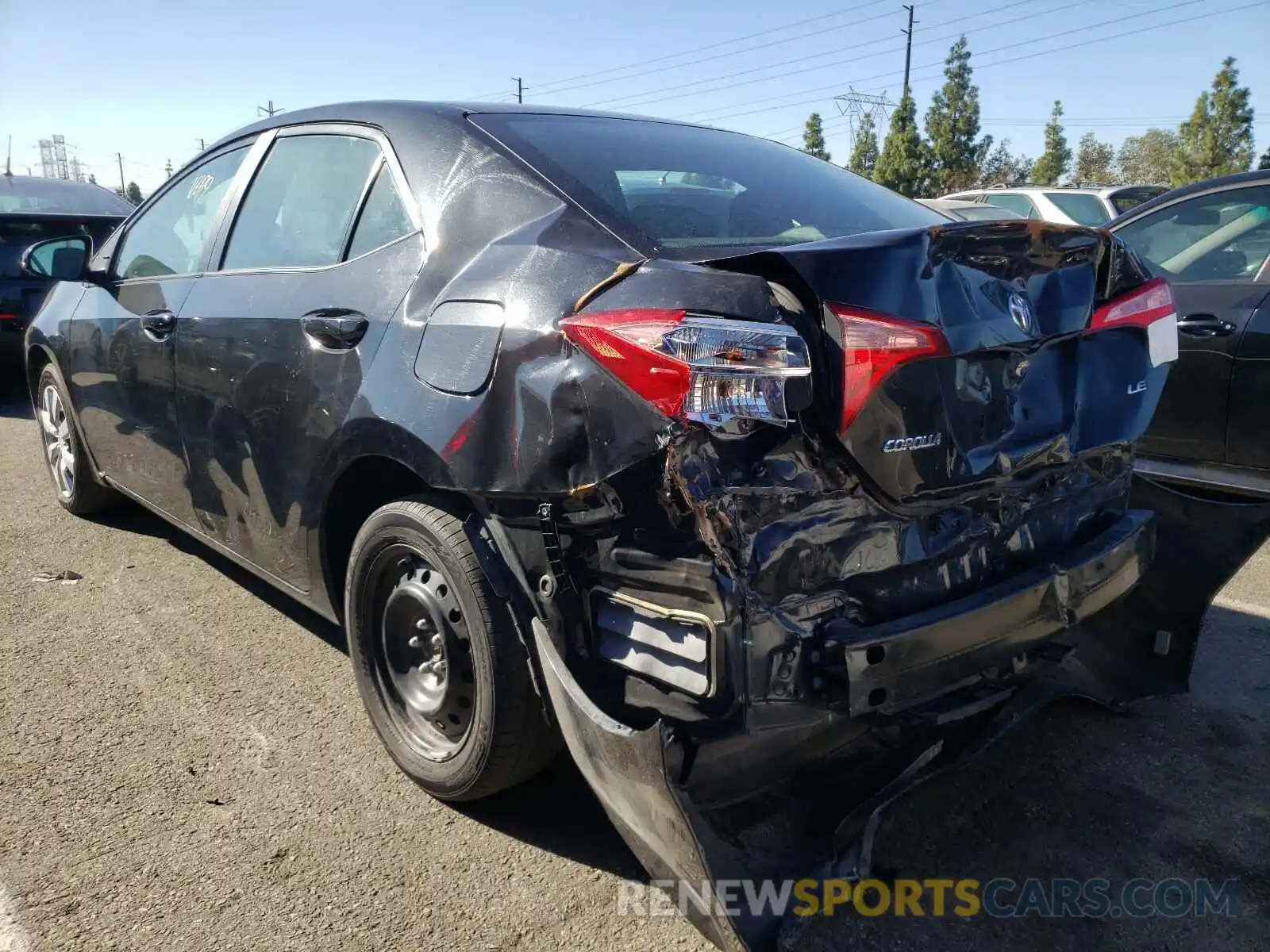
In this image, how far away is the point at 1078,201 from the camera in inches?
410

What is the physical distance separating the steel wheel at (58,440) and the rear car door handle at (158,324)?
1470 mm

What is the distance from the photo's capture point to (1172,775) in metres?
2.78

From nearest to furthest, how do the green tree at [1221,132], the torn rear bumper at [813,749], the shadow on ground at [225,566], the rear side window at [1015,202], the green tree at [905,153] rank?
the torn rear bumper at [813,749] → the shadow on ground at [225,566] → the rear side window at [1015,202] → the green tree at [1221,132] → the green tree at [905,153]

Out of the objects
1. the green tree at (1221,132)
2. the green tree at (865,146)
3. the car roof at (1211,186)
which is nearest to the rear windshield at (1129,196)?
the car roof at (1211,186)

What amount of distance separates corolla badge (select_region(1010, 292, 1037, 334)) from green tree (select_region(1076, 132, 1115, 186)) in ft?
201

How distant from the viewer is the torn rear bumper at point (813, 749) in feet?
5.97

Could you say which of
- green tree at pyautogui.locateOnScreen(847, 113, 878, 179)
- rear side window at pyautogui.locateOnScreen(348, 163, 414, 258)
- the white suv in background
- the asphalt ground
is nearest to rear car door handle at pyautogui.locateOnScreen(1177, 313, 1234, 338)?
the asphalt ground

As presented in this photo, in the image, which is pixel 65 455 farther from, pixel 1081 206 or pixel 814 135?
pixel 814 135

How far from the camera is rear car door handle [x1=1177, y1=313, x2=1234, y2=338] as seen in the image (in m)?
4.23

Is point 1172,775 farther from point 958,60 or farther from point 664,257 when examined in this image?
point 958,60

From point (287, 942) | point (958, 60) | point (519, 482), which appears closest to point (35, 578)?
point (287, 942)

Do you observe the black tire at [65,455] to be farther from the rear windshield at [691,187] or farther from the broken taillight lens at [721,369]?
the broken taillight lens at [721,369]

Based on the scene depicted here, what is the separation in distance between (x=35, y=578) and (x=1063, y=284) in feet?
13.8

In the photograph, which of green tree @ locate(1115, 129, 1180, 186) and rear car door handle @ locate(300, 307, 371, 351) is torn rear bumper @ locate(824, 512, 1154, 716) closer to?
rear car door handle @ locate(300, 307, 371, 351)
